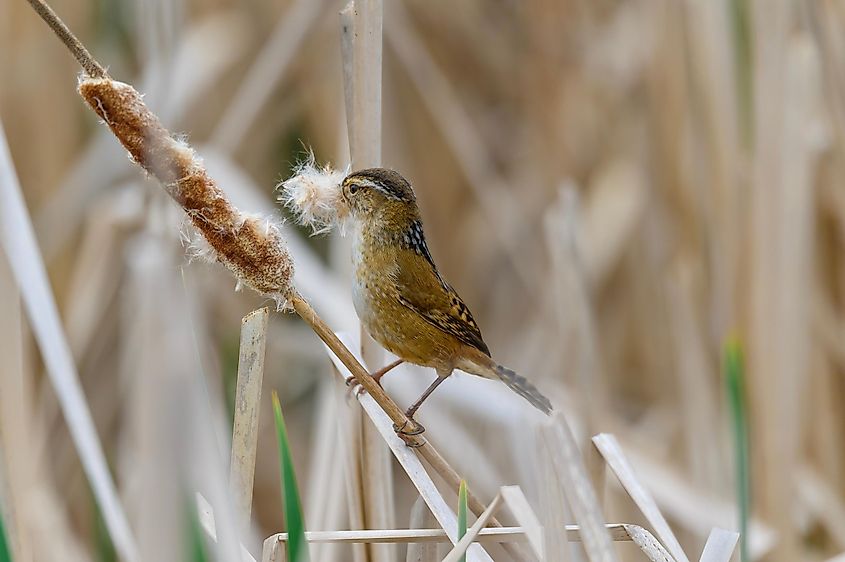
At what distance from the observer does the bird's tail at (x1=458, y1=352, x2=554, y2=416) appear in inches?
70.9

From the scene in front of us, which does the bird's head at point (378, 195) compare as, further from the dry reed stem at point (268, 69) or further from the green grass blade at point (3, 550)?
the dry reed stem at point (268, 69)

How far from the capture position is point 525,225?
136 inches

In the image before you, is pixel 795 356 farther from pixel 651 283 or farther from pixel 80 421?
pixel 80 421

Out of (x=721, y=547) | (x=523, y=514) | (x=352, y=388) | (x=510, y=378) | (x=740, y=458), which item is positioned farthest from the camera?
(x=510, y=378)

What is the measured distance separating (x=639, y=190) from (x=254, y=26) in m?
1.42

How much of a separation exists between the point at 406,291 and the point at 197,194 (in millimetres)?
828

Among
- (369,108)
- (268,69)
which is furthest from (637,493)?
(268,69)

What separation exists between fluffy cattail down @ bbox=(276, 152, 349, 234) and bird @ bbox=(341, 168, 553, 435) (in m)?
0.06

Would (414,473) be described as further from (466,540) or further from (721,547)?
(721,547)

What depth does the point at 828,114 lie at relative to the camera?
257 centimetres

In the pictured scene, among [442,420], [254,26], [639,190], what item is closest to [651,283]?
[639,190]

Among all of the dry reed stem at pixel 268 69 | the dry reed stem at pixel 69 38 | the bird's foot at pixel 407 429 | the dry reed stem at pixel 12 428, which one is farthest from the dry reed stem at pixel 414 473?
the dry reed stem at pixel 268 69

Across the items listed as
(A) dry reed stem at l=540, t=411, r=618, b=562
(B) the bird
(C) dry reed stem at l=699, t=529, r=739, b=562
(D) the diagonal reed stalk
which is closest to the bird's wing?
(B) the bird

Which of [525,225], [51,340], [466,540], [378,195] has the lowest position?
[466,540]
